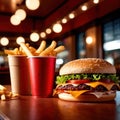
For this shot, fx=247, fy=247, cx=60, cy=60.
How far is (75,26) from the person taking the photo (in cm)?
902

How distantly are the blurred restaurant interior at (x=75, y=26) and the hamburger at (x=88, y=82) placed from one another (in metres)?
3.86

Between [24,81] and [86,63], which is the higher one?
[86,63]

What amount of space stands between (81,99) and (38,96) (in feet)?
1.13

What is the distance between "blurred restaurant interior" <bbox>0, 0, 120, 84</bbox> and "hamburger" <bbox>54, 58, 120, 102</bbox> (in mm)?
3857

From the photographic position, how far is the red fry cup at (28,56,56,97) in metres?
1.54

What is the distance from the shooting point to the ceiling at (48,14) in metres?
7.51

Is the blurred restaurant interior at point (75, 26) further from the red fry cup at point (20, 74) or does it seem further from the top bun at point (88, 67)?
the top bun at point (88, 67)

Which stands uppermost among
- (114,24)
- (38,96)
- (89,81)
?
(114,24)

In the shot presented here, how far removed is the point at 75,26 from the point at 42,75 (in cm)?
763

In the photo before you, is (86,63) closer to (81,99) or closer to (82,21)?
(81,99)

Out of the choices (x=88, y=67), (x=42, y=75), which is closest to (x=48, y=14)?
(x=42, y=75)

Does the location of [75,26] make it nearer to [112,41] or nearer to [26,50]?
[112,41]

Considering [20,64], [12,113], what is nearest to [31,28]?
[20,64]

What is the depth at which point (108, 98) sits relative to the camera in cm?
136
